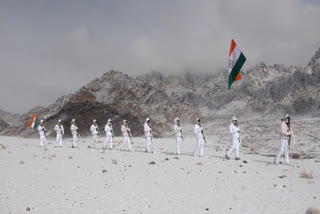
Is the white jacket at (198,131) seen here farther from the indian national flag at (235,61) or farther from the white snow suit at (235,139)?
the indian national flag at (235,61)

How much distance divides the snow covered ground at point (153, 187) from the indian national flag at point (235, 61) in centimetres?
416

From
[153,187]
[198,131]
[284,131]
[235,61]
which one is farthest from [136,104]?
[153,187]

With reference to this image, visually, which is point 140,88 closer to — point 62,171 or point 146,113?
point 146,113

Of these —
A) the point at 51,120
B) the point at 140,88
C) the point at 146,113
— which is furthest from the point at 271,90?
the point at 51,120

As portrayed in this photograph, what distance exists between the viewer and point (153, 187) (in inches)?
408

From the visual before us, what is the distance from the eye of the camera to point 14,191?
31.0 feet

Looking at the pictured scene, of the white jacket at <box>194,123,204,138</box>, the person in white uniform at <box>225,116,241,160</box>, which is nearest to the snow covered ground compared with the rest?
the person in white uniform at <box>225,116,241,160</box>

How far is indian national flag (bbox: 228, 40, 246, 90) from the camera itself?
16562 mm

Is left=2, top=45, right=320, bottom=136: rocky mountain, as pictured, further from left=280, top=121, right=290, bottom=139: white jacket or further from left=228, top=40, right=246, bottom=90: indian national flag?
left=280, top=121, right=290, bottom=139: white jacket

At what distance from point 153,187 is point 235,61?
8772 millimetres

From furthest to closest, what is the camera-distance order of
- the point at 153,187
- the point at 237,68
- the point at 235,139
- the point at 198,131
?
the point at 198,131
the point at 237,68
the point at 235,139
the point at 153,187

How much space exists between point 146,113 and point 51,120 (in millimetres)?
43019

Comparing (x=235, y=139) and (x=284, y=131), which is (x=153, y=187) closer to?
(x=235, y=139)

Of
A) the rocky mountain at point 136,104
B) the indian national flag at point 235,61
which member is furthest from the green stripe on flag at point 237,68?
the rocky mountain at point 136,104
